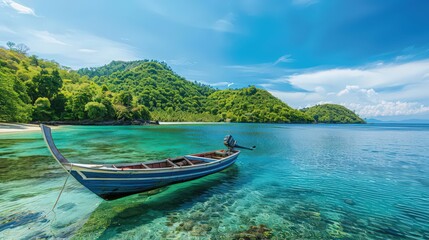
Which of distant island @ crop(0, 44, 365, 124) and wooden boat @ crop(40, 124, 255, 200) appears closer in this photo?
wooden boat @ crop(40, 124, 255, 200)

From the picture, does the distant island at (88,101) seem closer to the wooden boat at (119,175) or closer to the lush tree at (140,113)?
the lush tree at (140,113)

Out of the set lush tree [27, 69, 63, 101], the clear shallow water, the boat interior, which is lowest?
the clear shallow water

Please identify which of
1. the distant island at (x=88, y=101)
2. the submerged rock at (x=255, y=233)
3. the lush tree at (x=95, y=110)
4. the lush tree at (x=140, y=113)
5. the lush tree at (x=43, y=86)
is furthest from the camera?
the lush tree at (x=140, y=113)

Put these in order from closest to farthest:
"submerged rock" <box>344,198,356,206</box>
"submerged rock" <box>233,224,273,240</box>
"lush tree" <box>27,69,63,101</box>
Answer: "submerged rock" <box>233,224,273,240</box> → "submerged rock" <box>344,198,356,206</box> → "lush tree" <box>27,69,63,101</box>

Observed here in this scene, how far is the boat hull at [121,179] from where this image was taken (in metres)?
7.79

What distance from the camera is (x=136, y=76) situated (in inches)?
7766

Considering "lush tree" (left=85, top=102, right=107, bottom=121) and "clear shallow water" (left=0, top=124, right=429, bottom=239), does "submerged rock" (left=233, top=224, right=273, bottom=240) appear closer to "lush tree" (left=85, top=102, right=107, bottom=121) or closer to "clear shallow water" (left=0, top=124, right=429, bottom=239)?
"clear shallow water" (left=0, top=124, right=429, bottom=239)

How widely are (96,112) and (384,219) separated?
276 ft

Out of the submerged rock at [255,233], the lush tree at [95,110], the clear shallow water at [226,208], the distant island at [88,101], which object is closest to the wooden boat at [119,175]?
the clear shallow water at [226,208]

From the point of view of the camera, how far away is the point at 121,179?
28.4 ft

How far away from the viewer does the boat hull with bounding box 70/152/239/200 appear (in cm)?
779

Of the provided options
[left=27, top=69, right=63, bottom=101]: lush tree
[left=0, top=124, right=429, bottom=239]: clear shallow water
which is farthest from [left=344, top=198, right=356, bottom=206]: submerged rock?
[left=27, top=69, right=63, bottom=101]: lush tree

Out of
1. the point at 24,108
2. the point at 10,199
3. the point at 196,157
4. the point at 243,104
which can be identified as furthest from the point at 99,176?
the point at 243,104

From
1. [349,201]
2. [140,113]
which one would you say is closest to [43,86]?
[140,113]
